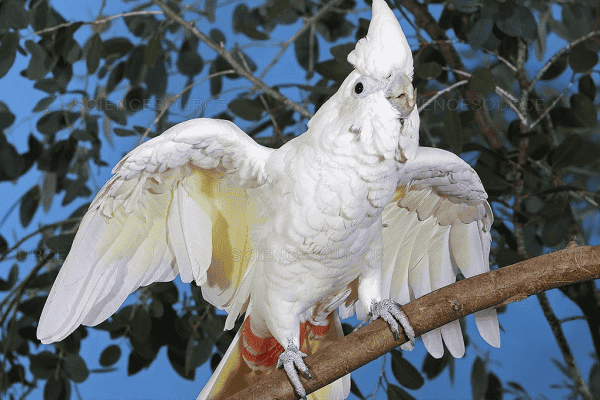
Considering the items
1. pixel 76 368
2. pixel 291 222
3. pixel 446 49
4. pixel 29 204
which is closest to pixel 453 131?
pixel 446 49

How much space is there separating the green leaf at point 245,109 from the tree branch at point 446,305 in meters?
0.57

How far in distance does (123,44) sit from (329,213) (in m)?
0.88

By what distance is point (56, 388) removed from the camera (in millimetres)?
1361

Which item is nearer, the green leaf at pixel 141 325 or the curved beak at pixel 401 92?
the curved beak at pixel 401 92

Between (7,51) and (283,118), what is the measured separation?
650mm

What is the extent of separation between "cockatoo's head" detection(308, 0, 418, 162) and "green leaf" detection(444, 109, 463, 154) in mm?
326

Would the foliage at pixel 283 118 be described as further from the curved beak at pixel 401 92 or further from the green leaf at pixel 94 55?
the curved beak at pixel 401 92

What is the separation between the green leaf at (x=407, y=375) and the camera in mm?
1204

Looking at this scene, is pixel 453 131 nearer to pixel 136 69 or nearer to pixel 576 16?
pixel 576 16

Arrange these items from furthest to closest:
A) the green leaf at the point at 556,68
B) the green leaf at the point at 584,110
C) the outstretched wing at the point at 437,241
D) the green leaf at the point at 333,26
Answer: the green leaf at the point at 333,26 < the green leaf at the point at 556,68 < the green leaf at the point at 584,110 < the outstretched wing at the point at 437,241

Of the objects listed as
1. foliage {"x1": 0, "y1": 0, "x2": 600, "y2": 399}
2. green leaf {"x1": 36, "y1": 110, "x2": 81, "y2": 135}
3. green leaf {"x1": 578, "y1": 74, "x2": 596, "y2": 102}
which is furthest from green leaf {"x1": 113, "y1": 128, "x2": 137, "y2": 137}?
green leaf {"x1": 578, "y1": 74, "x2": 596, "y2": 102}

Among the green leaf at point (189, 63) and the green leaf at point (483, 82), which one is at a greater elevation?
the green leaf at point (189, 63)

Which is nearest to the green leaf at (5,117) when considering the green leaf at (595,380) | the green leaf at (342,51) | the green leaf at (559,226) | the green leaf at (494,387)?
the green leaf at (342,51)

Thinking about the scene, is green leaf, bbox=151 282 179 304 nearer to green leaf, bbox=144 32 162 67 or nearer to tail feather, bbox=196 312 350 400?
tail feather, bbox=196 312 350 400
